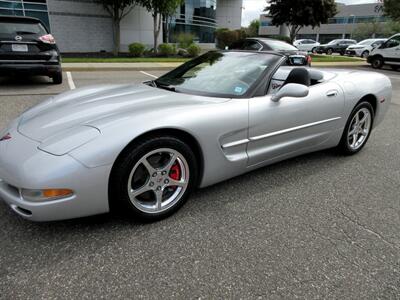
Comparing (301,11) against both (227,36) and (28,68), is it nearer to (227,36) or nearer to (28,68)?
(227,36)

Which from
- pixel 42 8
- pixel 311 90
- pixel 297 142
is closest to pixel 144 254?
pixel 297 142

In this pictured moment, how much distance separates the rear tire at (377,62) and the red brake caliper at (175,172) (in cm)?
1715

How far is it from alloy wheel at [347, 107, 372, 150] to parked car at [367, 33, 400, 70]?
1391 cm

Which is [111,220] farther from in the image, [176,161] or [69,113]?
[69,113]

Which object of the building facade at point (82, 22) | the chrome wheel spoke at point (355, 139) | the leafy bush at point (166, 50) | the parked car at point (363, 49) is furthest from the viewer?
the parked car at point (363, 49)

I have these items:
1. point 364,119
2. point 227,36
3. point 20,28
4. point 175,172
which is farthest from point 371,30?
point 175,172

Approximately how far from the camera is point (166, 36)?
25.0 metres

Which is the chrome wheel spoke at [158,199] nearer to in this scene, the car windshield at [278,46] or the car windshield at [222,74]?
the car windshield at [222,74]

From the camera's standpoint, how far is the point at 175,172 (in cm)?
247

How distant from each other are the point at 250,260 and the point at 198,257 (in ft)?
1.08

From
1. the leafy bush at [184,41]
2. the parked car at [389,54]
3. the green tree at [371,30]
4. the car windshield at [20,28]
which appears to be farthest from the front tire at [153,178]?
the green tree at [371,30]

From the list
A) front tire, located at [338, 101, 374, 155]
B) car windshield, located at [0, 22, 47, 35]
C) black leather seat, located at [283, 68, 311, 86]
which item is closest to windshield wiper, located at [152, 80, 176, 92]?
black leather seat, located at [283, 68, 311, 86]

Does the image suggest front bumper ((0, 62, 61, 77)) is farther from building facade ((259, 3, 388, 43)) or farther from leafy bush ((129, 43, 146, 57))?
building facade ((259, 3, 388, 43))

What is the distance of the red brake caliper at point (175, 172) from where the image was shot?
2.45m
